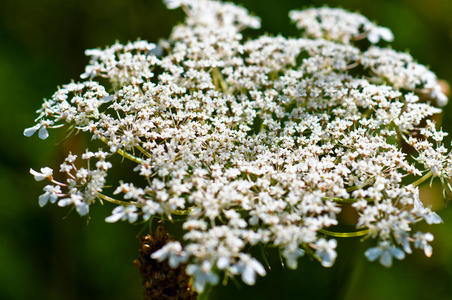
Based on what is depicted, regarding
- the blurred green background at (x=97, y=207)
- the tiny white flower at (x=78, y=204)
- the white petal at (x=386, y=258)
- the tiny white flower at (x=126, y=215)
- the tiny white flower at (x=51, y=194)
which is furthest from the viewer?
the blurred green background at (x=97, y=207)

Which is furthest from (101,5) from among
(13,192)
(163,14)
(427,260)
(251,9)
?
(427,260)

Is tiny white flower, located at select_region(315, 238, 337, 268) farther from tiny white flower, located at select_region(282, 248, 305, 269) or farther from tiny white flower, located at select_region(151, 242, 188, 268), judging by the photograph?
tiny white flower, located at select_region(151, 242, 188, 268)

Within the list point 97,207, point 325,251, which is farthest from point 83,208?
point 97,207

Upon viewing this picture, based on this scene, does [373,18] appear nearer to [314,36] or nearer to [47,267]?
[314,36]

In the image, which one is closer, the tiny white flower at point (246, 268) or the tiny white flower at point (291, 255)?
the tiny white flower at point (246, 268)

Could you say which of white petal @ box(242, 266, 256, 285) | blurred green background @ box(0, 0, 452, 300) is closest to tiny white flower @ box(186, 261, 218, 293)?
white petal @ box(242, 266, 256, 285)

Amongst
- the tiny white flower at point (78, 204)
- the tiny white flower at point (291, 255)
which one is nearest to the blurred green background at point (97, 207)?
the tiny white flower at point (78, 204)

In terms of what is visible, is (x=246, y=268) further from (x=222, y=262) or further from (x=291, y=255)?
(x=291, y=255)

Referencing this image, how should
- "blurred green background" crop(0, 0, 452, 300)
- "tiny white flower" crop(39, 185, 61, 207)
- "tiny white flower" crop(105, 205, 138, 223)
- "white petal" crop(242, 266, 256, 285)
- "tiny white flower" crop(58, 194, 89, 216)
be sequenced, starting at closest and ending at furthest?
"white petal" crop(242, 266, 256, 285)
"tiny white flower" crop(105, 205, 138, 223)
"tiny white flower" crop(58, 194, 89, 216)
"tiny white flower" crop(39, 185, 61, 207)
"blurred green background" crop(0, 0, 452, 300)

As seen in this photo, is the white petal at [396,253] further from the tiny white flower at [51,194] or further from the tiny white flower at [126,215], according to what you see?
the tiny white flower at [51,194]
